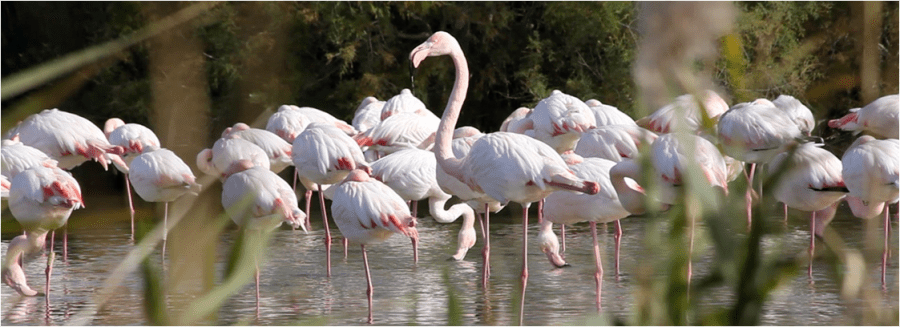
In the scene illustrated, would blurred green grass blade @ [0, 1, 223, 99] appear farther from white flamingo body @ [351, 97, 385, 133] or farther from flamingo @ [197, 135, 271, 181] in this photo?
white flamingo body @ [351, 97, 385, 133]

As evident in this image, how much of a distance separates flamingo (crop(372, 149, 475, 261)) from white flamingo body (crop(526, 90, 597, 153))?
1.45m

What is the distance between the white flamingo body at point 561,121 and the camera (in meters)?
8.00

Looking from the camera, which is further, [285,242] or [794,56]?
[285,242]

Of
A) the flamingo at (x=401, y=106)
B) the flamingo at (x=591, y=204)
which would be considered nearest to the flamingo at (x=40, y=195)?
the flamingo at (x=591, y=204)

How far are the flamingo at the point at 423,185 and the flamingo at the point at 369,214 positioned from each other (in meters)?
1.25

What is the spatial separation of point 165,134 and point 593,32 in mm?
12770

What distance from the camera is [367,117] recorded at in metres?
10.3

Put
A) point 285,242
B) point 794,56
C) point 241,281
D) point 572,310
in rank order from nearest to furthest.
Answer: point 241,281
point 794,56
point 572,310
point 285,242

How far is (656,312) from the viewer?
77cm

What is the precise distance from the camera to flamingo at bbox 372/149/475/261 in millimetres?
6719

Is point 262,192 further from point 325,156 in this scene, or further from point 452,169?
point 325,156

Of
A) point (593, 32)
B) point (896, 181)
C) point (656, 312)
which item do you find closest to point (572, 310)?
point (896, 181)

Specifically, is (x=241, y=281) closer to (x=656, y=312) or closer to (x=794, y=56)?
(x=656, y=312)

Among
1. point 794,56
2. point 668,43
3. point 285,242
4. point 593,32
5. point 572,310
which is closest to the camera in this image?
point 668,43
